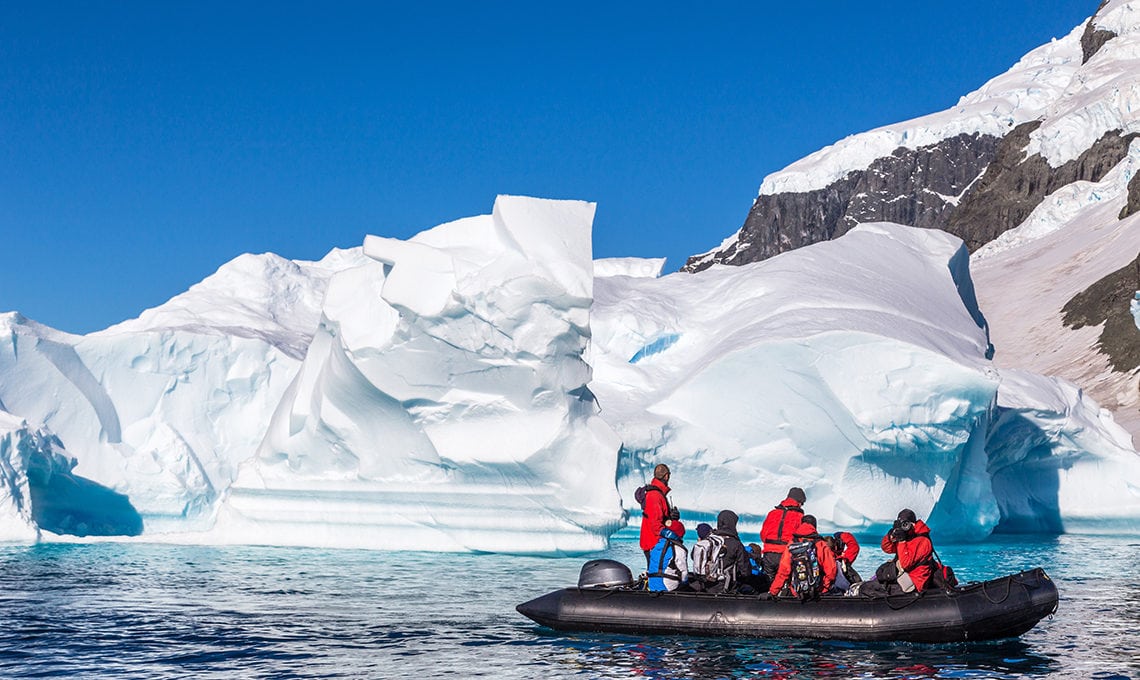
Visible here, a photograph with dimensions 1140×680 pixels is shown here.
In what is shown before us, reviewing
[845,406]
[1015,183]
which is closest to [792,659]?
[845,406]

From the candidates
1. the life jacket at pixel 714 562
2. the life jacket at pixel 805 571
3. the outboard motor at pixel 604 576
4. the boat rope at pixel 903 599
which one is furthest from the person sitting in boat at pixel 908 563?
the outboard motor at pixel 604 576

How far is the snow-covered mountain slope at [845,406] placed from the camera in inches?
862

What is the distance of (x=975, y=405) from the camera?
21.6 meters

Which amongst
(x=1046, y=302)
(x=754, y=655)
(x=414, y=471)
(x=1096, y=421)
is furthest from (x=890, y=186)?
(x=754, y=655)

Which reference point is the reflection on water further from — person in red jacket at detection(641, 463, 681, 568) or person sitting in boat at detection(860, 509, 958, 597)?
person in red jacket at detection(641, 463, 681, 568)

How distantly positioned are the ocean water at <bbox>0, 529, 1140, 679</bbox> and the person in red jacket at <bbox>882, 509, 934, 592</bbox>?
0.79 meters

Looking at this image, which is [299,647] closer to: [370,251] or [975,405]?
[370,251]

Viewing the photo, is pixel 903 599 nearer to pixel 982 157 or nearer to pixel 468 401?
pixel 468 401

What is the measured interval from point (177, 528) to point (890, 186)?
113727mm

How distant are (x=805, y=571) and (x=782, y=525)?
0.75 meters

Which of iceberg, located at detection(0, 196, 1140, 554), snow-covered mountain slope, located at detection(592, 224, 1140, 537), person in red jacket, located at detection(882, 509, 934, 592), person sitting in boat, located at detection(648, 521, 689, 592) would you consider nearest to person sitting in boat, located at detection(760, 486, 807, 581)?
person sitting in boat, located at detection(648, 521, 689, 592)

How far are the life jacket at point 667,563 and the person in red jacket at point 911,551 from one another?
2.26 m

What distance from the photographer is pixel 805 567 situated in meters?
12.3

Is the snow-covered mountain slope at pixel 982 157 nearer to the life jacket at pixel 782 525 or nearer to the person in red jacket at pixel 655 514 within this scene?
the life jacket at pixel 782 525
